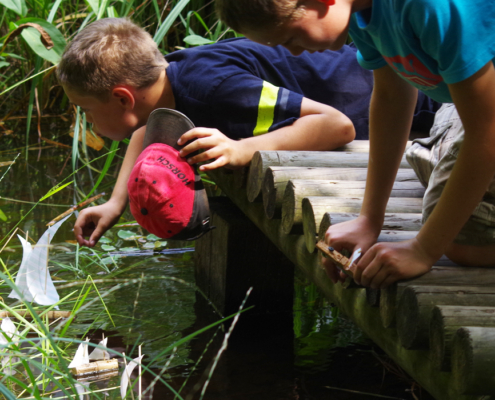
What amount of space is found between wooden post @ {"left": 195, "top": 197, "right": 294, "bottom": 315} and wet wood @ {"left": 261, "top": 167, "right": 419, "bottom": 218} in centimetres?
44

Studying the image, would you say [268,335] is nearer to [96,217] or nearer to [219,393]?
[219,393]

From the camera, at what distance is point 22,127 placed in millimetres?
4531

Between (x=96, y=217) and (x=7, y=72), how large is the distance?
2.98 meters

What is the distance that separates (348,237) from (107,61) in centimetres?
114

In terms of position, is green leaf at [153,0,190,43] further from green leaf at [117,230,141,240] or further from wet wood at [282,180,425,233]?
wet wood at [282,180,425,233]

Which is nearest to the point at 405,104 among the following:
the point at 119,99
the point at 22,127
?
the point at 119,99

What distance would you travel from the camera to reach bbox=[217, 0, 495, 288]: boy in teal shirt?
0.98m

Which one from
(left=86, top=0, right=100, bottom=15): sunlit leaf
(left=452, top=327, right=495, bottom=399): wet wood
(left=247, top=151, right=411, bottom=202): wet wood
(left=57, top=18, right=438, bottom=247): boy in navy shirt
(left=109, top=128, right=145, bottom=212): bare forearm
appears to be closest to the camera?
(left=452, top=327, right=495, bottom=399): wet wood

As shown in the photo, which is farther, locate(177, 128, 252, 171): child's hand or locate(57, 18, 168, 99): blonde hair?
→ locate(57, 18, 168, 99): blonde hair

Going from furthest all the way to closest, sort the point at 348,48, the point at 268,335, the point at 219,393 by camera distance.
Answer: the point at 348,48
the point at 268,335
the point at 219,393

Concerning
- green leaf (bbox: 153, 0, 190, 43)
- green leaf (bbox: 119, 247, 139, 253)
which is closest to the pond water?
green leaf (bbox: 119, 247, 139, 253)

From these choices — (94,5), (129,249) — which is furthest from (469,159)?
(94,5)

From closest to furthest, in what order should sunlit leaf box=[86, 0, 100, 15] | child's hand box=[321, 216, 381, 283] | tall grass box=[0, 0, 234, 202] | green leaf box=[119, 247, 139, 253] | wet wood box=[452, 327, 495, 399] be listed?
1. wet wood box=[452, 327, 495, 399]
2. child's hand box=[321, 216, 381, 283]
3. green leaf box=[119, 247, 139, 253]
4. sunlit leaf box=[86, 0, 100, 15]
5. tall grass box=[0, 0, 234, 202]

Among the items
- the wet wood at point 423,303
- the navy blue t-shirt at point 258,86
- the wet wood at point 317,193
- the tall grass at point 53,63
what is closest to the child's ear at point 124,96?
the navy blue t-shirt at point 258,86
